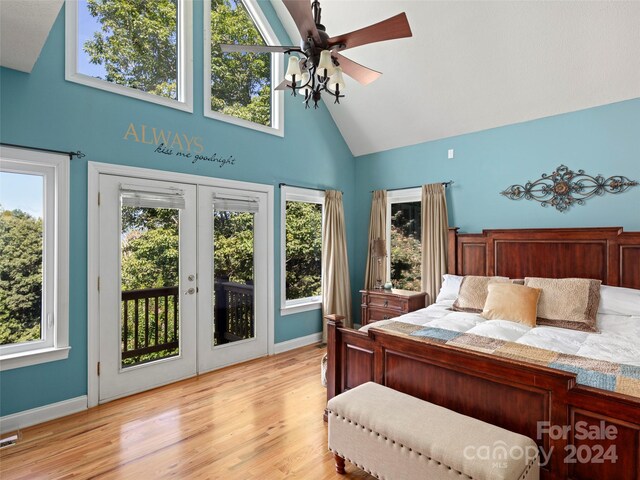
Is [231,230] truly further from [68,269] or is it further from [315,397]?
[315,397]

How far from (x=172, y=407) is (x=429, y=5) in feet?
14.2

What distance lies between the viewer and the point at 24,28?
6.88 feet

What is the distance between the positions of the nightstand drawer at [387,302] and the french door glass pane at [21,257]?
3373 mm

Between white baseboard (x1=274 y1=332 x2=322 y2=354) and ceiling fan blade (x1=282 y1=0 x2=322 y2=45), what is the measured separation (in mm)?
3384

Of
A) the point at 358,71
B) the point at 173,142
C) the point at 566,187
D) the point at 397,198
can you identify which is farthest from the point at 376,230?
the point at 173,142

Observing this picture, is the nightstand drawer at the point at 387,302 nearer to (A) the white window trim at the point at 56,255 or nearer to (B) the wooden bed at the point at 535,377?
(B) the wooden bed at the point at 535,377

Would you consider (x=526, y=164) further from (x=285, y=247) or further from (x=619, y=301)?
(x=285, y=247)

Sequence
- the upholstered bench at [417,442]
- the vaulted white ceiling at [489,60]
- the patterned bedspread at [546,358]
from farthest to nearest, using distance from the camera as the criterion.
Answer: the vaulted white ceiling at [489,60] < the patterned bedspread at [546,358] < the upholstered bench at [417,442]

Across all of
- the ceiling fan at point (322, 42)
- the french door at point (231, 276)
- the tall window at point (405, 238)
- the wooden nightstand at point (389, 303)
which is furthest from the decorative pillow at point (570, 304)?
the french door at point (231, 276)

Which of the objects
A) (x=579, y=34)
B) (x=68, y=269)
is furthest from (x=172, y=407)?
(x=579, y=34)

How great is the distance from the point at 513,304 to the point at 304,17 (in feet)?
8.62

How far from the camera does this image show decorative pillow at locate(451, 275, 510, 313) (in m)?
3.26

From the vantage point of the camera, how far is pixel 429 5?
339 cm

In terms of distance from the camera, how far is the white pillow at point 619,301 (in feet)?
9.25
